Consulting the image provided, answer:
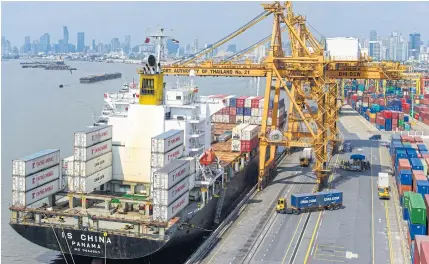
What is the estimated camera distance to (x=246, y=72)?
38031 mm

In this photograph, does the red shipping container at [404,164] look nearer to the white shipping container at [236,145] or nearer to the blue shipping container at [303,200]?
the blue shipping container at [303,200]

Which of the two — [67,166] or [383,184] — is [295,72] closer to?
[383,184]

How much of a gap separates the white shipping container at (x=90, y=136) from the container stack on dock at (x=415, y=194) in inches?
601

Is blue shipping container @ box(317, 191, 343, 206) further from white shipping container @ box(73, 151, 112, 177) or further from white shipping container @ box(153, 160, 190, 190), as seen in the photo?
white shipping container @ box(73, 151, 112, 177)

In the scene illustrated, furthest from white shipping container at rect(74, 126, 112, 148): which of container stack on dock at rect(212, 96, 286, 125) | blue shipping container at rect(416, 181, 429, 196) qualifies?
container stack on dock at rect(212, 96, 286, 125)

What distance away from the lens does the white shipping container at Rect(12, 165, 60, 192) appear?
23531 mm

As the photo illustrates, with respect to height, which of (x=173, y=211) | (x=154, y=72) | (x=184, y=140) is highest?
(x=154, y=72)

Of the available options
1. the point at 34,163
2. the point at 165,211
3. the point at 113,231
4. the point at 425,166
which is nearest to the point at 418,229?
the point at 165,211

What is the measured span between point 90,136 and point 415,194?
17058 millimetres

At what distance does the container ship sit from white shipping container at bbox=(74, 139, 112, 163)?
0.05 m

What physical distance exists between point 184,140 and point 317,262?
9.97m

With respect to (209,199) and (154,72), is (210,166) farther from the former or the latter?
(154,72)

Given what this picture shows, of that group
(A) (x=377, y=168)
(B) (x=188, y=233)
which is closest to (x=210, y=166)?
(B) (x=188, y=233)

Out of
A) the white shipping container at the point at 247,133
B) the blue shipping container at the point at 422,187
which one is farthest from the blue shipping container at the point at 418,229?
the white shipping container at the point at 247,133
